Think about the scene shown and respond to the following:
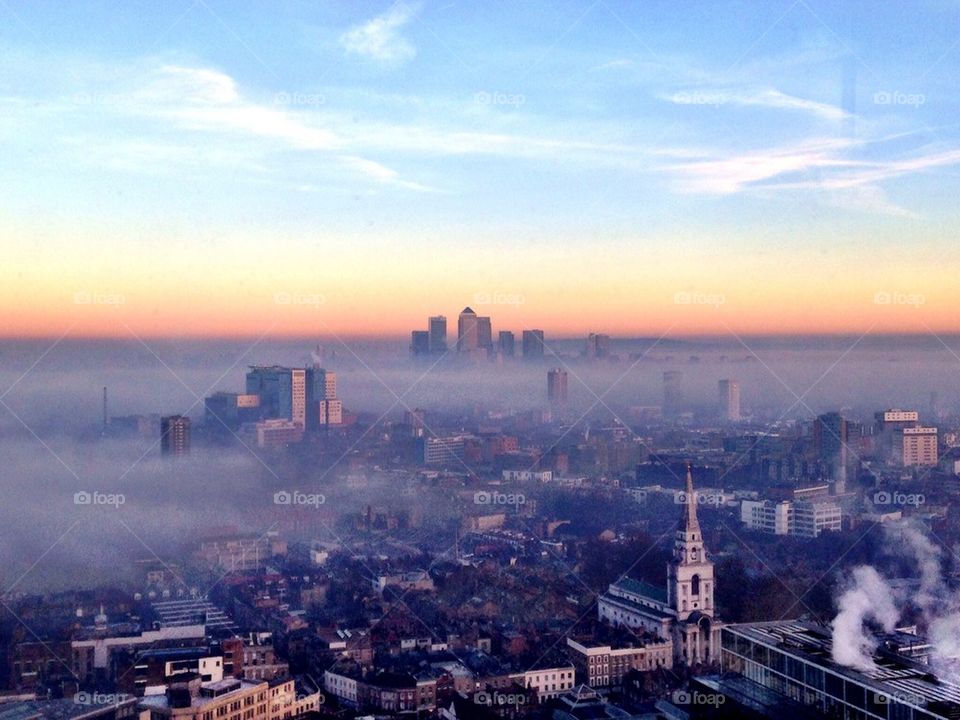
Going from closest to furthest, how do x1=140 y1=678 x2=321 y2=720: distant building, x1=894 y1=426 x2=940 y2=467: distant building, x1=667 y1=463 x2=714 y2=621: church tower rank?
x1=140 y1=678 x2=321 y2=720: distant building → x1=667 y1=463 x2=714 y2=621: church tower → x1=894 y1=426 x2=940 y2=467: distant building

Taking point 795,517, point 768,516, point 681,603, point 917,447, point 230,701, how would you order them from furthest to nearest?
point 917,447, point 768,516, point 795,517, point 681,603, point 230,701

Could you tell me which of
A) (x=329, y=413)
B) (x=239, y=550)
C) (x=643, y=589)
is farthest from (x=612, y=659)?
(x=329, y=413)

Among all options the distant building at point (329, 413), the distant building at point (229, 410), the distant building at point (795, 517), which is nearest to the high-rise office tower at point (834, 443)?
the distant building at point (795, 517)

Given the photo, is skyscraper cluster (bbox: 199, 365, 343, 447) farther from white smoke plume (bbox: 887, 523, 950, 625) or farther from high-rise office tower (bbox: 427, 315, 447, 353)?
white smoke plume (bbox: 887, 523, 950, 625)

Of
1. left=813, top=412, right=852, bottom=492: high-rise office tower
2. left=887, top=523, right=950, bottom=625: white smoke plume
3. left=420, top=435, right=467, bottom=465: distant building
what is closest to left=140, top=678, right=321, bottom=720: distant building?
left=887, top=523, right=950, bottom=625: white smoke plume

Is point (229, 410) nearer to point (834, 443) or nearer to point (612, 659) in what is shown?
point (612, 659)

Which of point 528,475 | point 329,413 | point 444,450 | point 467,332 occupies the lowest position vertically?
point 528,475
